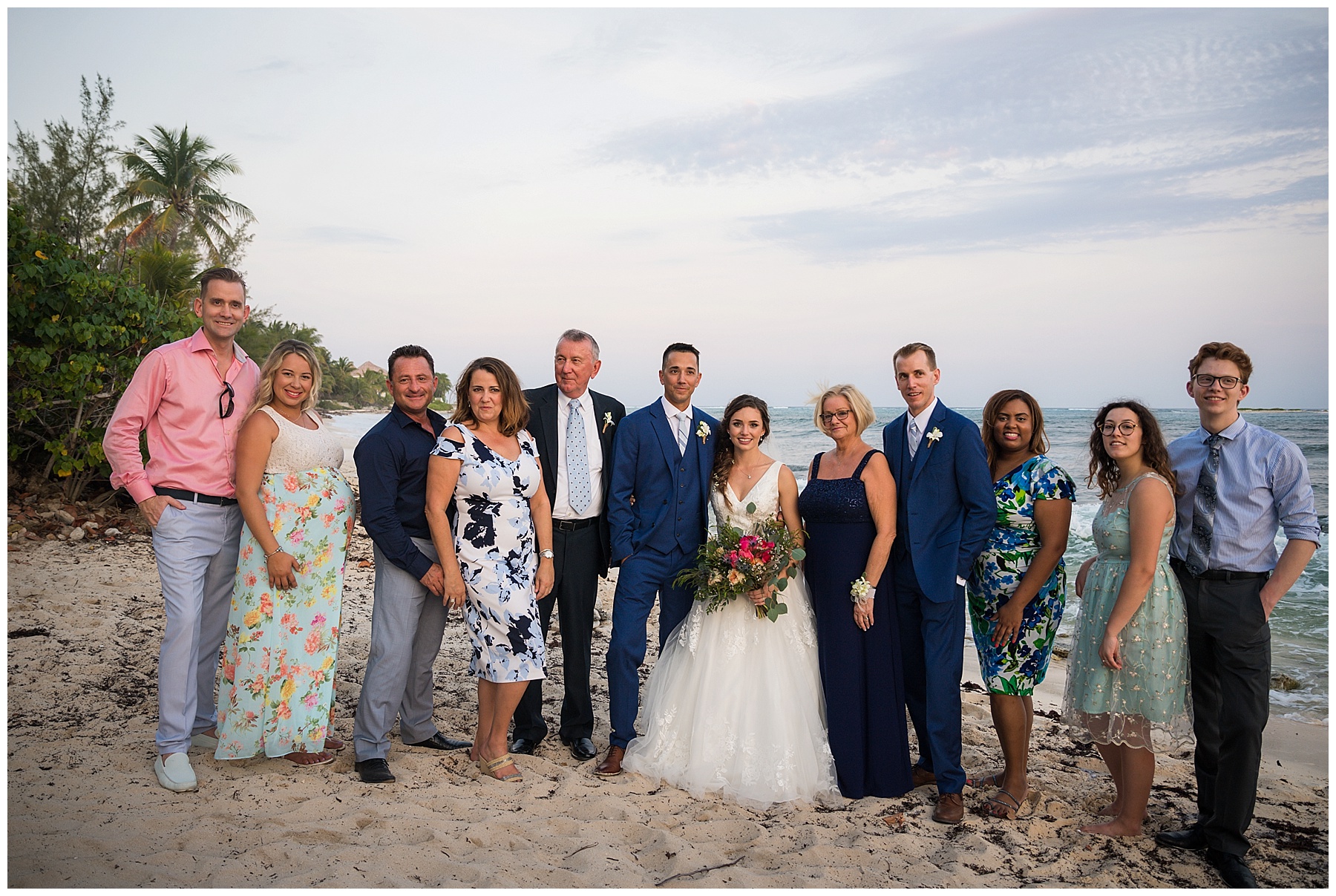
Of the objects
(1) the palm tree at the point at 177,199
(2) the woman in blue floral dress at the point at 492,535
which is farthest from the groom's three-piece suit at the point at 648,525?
(1) the palm tree at the point at 177,199

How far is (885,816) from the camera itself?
14.5 feet

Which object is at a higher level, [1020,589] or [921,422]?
[921,422]

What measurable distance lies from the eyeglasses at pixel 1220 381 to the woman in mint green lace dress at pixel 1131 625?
0.91ft

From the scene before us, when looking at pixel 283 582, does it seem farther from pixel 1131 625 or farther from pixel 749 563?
pixel 1131 625

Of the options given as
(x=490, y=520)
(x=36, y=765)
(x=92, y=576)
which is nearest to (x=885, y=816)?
(x=490, y=520)

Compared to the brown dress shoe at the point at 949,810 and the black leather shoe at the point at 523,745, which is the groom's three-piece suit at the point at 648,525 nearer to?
the black leather shoe at the point at 523,745

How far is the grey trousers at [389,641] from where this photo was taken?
15.6ft

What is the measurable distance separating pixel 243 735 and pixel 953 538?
4.01 m

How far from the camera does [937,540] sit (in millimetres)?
4648

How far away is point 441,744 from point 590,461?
6.46ft

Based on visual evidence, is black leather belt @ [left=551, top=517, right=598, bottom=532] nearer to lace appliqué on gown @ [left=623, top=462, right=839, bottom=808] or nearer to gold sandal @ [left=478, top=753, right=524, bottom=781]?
lace appliqué on gown @ [left=623, top=462, right=839, bottom=808]

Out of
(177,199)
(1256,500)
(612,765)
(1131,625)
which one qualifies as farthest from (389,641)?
(177,199)

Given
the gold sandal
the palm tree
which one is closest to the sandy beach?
the gold sandal

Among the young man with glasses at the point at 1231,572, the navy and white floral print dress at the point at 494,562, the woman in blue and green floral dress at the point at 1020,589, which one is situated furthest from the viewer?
the navy and white floral print dress at the point at 494,562
